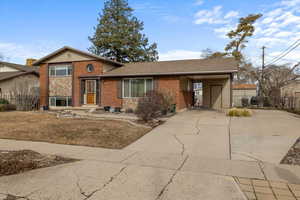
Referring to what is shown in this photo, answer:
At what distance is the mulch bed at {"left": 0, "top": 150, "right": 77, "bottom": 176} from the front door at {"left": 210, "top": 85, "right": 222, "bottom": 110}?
46.9ft

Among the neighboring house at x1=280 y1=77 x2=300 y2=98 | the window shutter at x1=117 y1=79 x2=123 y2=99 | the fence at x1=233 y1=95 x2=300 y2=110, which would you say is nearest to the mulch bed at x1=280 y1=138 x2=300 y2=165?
the window shutter at x1=117 y1=79 x2=123 y2=99

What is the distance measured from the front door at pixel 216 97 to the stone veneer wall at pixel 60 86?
41.0ft

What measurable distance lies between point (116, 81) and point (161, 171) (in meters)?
12.0

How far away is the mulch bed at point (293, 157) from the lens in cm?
468

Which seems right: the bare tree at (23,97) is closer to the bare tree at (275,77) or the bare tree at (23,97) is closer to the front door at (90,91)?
the front door at (90,91)

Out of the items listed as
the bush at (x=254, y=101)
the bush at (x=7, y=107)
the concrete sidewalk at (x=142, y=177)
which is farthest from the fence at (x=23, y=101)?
the bush at (x=254, y=101)

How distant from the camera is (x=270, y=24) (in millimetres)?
16422

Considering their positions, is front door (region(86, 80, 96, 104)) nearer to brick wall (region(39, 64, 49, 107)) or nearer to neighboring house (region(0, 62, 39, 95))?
brick wall (region(39, 64, 49, 107))

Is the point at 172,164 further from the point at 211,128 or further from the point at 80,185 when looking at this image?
the point at 211,128

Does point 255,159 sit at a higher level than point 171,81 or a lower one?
lower

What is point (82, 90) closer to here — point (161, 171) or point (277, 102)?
point (161, 171)

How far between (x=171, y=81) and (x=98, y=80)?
629cm

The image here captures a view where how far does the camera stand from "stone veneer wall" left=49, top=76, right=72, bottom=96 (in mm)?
16828

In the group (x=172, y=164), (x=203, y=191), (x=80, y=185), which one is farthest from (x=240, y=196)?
(x=80, y=185)
